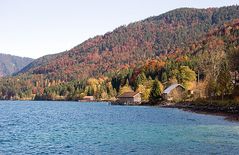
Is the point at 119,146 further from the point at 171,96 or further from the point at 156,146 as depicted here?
the point at 171,96

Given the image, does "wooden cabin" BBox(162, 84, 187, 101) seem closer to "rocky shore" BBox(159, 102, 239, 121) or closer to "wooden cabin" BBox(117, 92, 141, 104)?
"wooden cabin" BBox(117, 92, 141, 104)

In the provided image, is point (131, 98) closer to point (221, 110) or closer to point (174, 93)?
point (174, 93)

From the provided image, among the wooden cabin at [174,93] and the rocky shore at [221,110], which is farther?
the wooden cabin at [174,93]

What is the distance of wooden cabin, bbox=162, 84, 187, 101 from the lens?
158 m

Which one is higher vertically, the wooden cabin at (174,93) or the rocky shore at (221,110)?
the wooden cabin at (174,93)

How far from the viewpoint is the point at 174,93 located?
158750mm

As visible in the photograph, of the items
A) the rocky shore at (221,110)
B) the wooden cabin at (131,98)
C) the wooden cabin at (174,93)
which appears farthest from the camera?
the wooden cabin at (131,98)

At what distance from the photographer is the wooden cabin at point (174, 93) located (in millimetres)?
158250

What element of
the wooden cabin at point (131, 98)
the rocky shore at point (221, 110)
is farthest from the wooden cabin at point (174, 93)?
the rocky shore at point (221, 110)

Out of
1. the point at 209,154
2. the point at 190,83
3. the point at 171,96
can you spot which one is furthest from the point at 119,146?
the point at 190,83

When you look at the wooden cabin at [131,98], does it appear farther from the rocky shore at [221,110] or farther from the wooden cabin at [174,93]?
the rocky shore at [221,110]

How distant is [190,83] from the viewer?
179625 mm

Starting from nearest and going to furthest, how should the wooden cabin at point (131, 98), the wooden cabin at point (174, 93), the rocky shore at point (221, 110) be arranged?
1. the rocky shore at point (221, 110)
2. the wooden cabin at point (174, 93)
3. the wooden cabin at point (131, 98)

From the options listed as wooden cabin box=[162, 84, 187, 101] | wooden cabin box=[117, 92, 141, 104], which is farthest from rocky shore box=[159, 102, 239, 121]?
wooden cabin box=[117, 92, 141, 104]
